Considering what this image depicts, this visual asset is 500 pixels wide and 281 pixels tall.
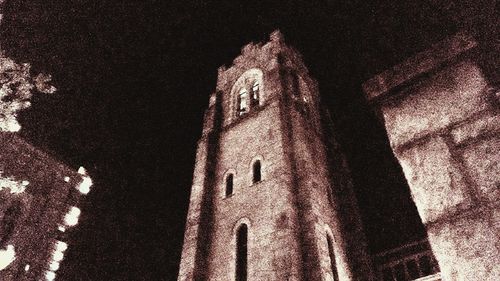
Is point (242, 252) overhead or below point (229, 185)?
below

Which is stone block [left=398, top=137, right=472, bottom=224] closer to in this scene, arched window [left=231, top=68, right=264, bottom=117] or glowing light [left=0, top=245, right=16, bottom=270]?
glowing light [left=0, top=245, right=16, bottom=270]

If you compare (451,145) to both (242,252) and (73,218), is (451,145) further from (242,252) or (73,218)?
(73,218)

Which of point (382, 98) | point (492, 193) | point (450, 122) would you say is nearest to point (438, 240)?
point (492, 193)

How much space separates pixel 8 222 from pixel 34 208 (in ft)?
4.63

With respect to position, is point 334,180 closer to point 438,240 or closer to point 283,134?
point 283,134

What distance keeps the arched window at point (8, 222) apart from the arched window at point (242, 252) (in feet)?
38.9

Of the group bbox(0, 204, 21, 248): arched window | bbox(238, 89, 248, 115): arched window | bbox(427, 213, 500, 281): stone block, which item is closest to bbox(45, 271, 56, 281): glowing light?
bbox(0, 204, 21, 248): arched window

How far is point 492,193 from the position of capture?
6.09 feet

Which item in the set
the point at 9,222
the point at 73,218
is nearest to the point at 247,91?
the point at 73,218

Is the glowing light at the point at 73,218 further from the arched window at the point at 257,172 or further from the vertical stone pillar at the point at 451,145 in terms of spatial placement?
the vertical stone pillar at the point at 451,145

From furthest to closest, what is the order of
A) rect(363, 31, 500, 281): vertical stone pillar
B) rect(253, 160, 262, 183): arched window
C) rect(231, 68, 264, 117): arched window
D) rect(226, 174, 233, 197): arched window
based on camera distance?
rect(231, 68, 264, 117): arched window → rect(226, 174, 233, 197): arched window → rect(253, 160, 262, 183): arched window → rect(363, 31, 500, 281): vertical stone pillar

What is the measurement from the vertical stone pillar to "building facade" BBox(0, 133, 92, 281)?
1533cm

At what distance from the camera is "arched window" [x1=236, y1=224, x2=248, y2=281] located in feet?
40.8

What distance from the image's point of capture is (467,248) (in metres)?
1.82
